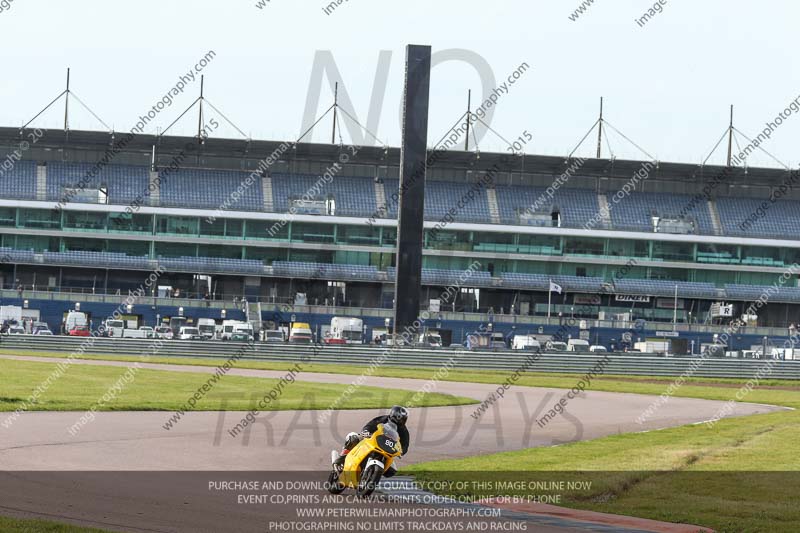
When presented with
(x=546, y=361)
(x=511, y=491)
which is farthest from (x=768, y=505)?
(x=546, y=361)

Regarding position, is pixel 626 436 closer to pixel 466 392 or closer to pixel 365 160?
pixel 466 392

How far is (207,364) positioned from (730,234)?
5878 cm

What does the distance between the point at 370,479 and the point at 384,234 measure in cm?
8358

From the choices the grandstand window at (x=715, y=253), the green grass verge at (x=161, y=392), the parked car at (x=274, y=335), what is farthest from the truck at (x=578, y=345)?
the green grass verge at (x=161, y=392)

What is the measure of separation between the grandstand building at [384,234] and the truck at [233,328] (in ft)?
20.6

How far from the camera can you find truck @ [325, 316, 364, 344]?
8806 cm

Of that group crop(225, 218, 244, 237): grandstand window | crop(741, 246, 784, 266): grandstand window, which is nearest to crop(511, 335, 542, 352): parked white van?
crop(741, 246, 784, 266): grandstand window

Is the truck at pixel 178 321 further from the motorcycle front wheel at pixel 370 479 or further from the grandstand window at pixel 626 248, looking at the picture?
the motorcycle front wheel at pixel 370 479

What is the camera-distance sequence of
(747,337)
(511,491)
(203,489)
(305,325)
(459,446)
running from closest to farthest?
(203,489), (511,491), (459,446), (305,325), (747,337)

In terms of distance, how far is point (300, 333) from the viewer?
276 ft

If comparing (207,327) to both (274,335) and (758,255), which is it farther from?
(758,255)

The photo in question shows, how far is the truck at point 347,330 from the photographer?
88062 millimetres

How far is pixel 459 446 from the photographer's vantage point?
2594cm

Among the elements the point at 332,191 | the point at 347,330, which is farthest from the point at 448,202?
the point at 347,330
